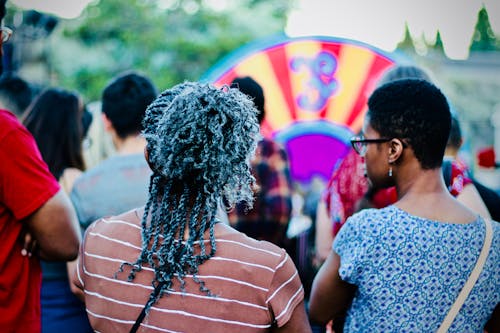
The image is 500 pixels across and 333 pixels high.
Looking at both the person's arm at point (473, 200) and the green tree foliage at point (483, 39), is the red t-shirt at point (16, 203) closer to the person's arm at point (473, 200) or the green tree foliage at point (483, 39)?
the person's arm at point (473, 200)

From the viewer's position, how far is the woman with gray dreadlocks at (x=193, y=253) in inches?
48.8

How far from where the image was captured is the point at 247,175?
4.57ft

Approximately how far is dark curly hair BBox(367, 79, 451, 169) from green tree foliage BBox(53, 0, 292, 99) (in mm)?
8912

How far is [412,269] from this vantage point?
1.49 meters

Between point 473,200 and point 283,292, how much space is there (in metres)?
1.16

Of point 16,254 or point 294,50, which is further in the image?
point 294,50

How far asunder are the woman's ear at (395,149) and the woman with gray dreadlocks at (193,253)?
20.7 inches

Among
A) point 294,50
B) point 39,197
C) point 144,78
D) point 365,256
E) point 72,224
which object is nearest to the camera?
point 365,256

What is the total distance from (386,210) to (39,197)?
1146mm

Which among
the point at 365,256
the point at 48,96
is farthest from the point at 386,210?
the point at 48,96

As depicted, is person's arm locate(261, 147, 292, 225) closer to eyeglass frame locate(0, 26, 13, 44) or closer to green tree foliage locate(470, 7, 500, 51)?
eyeglass frame locate(0, 26, 13, 44)

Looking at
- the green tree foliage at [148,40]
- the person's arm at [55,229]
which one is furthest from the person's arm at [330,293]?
the green tree foliage at [148,40]

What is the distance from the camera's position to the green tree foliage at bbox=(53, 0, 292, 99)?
10.3 meters

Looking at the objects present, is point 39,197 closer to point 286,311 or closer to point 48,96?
point 286,311
